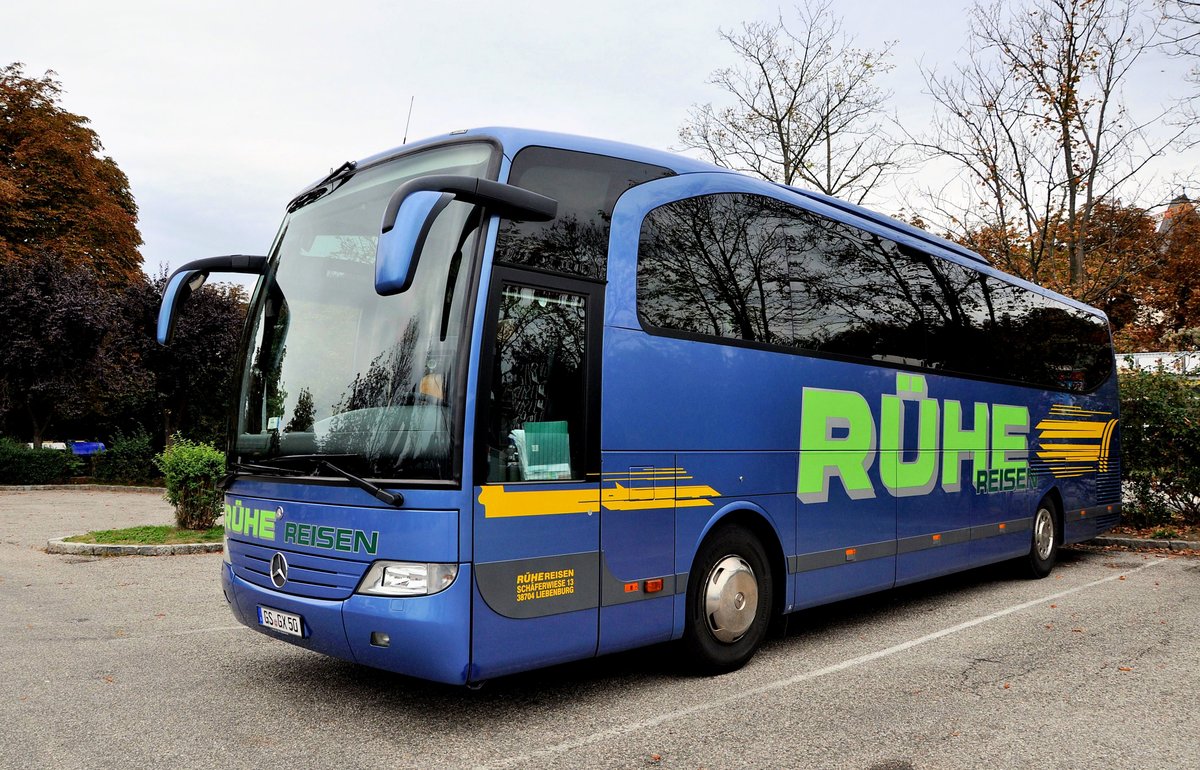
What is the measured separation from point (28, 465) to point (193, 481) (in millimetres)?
17155

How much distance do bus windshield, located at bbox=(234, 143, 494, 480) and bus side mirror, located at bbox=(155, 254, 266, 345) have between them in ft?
1.23

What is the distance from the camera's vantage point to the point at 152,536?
1390 cm

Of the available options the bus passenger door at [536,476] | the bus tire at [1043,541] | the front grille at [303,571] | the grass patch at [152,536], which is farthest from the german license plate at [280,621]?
the grass patch at [152,536]

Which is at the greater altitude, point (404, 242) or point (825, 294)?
point (825, 294)

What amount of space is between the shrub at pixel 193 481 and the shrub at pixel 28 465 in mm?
16554

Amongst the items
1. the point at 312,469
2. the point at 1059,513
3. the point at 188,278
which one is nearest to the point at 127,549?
the point at 188,278

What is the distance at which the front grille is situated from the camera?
4840 mm

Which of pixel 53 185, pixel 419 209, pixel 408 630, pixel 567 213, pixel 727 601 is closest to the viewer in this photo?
pixel 419 209

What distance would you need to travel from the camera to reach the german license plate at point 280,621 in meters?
5.09

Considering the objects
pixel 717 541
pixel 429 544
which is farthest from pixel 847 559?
pixel 429 544

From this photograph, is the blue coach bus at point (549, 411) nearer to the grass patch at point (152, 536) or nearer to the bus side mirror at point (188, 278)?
the bus side mirror at point (188, 278)

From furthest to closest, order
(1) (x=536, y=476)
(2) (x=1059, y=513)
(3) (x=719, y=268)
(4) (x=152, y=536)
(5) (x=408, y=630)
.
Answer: (4) (x=152, y=536)
(2) (x=1059, y=513)
(3) (x=719, y=268)
(1) (x=536, y=476)
(5) (x=408, y=630)

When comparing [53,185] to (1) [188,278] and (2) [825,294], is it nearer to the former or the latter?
(1) [188,278]

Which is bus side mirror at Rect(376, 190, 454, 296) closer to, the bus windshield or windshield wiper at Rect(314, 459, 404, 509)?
the bus windshield
